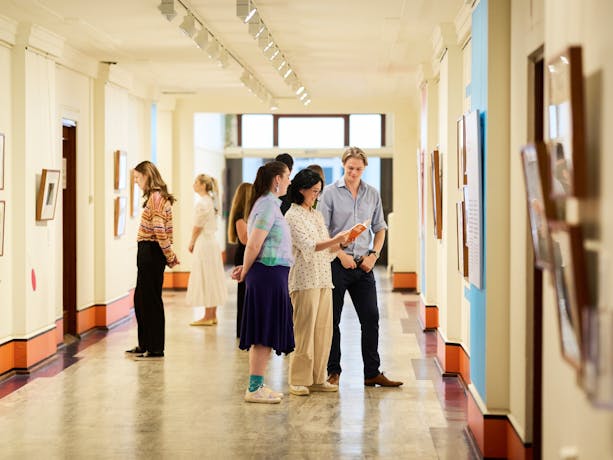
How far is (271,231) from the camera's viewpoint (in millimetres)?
6141

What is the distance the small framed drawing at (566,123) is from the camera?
8.56ft

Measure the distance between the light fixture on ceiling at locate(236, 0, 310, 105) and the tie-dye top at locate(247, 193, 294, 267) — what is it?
1.42 meters

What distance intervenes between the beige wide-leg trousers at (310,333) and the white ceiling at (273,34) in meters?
2.26

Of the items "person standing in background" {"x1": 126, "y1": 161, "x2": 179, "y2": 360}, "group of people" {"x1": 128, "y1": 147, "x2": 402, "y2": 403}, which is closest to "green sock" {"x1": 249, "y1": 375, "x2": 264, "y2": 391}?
"group of people" {"x1": 128, "y1": 147, "x2": 402, "y2": 403}

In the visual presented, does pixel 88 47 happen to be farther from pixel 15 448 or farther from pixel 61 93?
pixel 15 448

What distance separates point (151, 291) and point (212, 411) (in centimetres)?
212

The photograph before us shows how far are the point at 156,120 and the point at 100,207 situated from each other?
3621 millimetres

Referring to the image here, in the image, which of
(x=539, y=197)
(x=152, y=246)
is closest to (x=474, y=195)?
(x=539, y=197)

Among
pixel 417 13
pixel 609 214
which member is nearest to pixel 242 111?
pixel 417 13

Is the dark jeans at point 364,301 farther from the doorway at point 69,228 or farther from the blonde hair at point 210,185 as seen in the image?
the doorway at point 69,228

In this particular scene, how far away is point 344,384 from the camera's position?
275 inches

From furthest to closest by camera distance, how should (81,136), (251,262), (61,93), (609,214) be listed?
(81,136) → (61,93) → (251,262) → (609,214)

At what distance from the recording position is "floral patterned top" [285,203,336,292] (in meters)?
6.34

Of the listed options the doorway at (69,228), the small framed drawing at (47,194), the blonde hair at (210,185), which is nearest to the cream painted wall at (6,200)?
the small framed drawing at (47,194)
